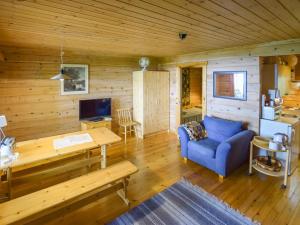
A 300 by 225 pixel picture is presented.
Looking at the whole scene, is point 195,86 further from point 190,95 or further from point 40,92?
point 40,92

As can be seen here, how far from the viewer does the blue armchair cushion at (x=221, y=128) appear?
3.64 metres

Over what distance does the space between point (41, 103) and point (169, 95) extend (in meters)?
3.40

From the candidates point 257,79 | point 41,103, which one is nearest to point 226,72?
point 257,79

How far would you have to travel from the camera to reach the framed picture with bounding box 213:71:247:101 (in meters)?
3.89

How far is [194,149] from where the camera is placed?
361 centimetres

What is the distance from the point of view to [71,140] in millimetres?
2934

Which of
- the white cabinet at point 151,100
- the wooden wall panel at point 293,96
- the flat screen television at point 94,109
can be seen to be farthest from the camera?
the wooden wall panel at point 293,96

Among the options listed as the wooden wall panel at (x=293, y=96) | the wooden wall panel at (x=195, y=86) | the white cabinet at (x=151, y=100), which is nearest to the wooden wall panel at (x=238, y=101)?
the white cabinet at (x=151, y=100)

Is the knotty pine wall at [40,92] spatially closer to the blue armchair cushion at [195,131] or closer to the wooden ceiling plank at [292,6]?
the blue armchair cushion at [195,131]

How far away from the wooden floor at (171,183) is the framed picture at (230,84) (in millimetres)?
1496

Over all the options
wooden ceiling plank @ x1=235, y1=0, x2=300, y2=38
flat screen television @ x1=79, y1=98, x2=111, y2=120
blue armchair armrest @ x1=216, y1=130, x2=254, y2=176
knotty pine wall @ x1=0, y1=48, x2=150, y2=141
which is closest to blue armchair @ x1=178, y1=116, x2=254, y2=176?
blue armchair armrest @ x1=216, y1=130, x2=254, y2=176

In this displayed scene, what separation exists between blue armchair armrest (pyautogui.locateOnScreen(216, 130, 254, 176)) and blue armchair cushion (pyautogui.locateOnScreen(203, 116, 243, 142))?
0.19 meters

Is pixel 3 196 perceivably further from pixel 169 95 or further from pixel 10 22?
pixel 169 95

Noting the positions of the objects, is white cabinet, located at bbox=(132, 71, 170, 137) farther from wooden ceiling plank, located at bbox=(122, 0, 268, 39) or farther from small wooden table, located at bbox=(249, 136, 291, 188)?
wooden ceiling plank, located at bbox=(122, 0, 268, 39)
